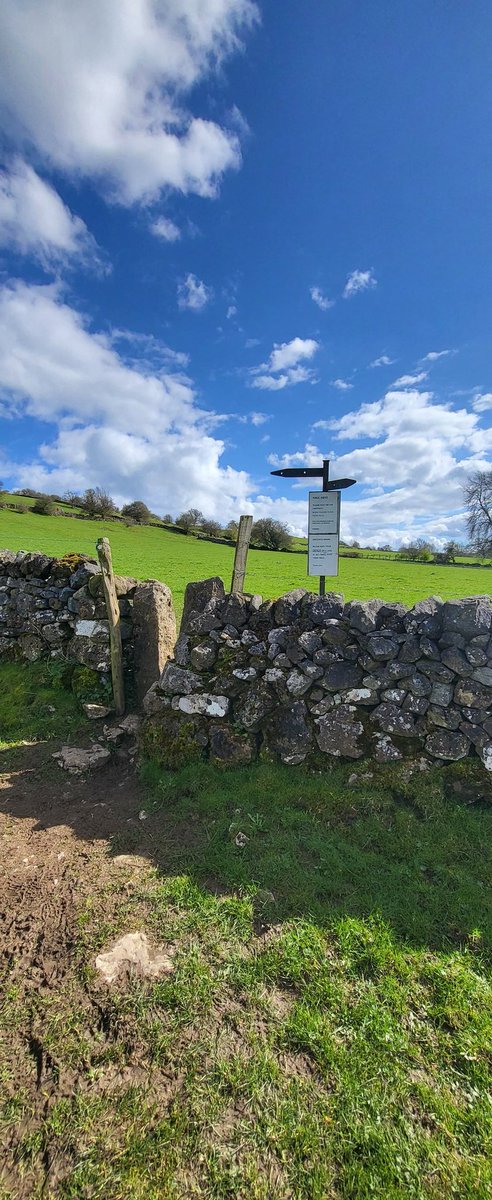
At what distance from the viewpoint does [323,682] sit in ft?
17.3

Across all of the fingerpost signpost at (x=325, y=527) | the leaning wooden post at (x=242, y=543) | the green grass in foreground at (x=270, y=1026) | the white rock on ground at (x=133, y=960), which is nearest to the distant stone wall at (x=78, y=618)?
the leaning wooden post at (x=242, y=543)

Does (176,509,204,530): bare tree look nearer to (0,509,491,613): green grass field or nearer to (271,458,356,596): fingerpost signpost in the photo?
(0,509,491,613): green grass field

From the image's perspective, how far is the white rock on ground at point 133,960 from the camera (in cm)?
308

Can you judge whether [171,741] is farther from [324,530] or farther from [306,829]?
[324,530]

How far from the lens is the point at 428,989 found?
3053 millimetres

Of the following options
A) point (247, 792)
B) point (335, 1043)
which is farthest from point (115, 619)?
point (335, 1043)

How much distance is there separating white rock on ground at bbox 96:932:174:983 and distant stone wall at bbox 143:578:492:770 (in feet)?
7.59

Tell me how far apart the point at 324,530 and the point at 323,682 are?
80.4 inches

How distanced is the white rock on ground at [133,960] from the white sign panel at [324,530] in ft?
14.0

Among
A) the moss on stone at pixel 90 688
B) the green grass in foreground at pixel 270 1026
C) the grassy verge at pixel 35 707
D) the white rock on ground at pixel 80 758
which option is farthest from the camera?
the moss on stone at pixel 90 688

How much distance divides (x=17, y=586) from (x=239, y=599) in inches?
195

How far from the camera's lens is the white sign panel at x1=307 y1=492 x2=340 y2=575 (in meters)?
5.78

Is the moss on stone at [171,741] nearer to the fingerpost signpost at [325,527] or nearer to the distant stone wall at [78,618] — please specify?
the distant stone wall at [78,618]

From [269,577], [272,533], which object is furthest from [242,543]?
[272,533]
